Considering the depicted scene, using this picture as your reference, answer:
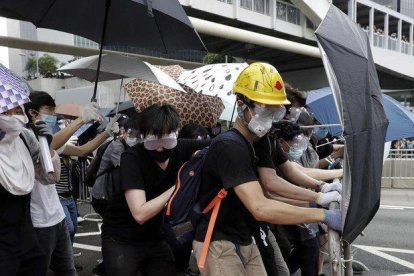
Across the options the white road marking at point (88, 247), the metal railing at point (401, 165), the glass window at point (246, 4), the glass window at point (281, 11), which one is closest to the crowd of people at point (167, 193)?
the white road marking at point (88, 247)

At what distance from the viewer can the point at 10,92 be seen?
2457mm

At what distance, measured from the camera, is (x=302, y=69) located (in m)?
35.5

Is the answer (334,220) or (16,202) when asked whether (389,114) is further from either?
(16,202)

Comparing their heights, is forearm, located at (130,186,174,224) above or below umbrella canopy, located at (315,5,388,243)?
below

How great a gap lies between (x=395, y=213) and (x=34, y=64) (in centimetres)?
7152

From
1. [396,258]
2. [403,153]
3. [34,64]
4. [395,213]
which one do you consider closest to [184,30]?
[396,258]

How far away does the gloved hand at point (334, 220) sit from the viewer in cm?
213

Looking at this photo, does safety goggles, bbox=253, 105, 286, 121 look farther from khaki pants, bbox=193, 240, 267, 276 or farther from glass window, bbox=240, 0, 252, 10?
glass window, bbox=240, 0, 252, 10

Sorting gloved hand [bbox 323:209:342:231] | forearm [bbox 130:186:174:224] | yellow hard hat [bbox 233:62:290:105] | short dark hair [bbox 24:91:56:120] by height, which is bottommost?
forearm [bbox 130:186:174:224]

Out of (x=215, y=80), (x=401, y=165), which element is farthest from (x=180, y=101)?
(x=401, y=165)

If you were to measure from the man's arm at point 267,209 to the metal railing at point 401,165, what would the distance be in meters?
11.2

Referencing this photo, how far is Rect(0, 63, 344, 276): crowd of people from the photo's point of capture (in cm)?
245

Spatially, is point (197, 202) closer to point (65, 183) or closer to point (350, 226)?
point (350, 226)

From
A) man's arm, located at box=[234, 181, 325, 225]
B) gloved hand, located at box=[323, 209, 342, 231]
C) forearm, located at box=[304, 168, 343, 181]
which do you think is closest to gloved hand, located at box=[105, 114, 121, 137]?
forearm, located at box=[304, 168, 343, 181]
